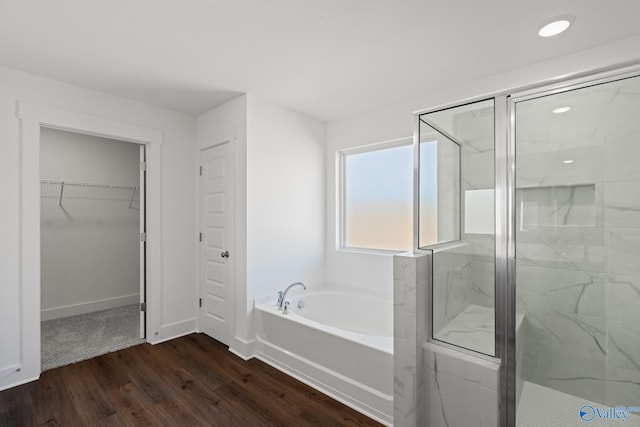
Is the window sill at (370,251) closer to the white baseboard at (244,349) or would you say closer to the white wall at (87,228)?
the white baseboard at (244,349)

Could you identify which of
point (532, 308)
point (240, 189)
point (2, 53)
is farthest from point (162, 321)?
point (532, 308)

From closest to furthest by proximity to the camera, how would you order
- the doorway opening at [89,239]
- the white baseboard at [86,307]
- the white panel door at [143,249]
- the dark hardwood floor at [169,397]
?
the dark hardwood floor at [169,397] < the white panel door at [143,249] < the doorway opening at [89,239] < the white baseboard at [86,307]

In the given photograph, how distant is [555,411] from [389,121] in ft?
8.29

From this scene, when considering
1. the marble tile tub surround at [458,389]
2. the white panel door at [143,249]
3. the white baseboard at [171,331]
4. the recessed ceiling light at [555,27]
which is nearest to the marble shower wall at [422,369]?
the marble tile tub surround at [458,389]

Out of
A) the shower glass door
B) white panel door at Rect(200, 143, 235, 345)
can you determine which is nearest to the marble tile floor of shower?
the shower glass door

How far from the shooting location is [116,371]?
8.34 feet

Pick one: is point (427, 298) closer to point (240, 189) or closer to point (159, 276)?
point (240, 189)

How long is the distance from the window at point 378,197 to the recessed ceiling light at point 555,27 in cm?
133

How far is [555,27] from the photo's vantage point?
5.98 ft

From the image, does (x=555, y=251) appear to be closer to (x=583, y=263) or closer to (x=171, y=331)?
(x=583, y=263)

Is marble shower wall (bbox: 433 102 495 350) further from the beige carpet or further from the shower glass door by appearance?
the beige carpet

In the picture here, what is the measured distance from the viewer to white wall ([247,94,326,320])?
2871 mm

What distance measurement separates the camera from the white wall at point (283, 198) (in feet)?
9.42

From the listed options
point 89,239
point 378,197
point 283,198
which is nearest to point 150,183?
point 283,198
